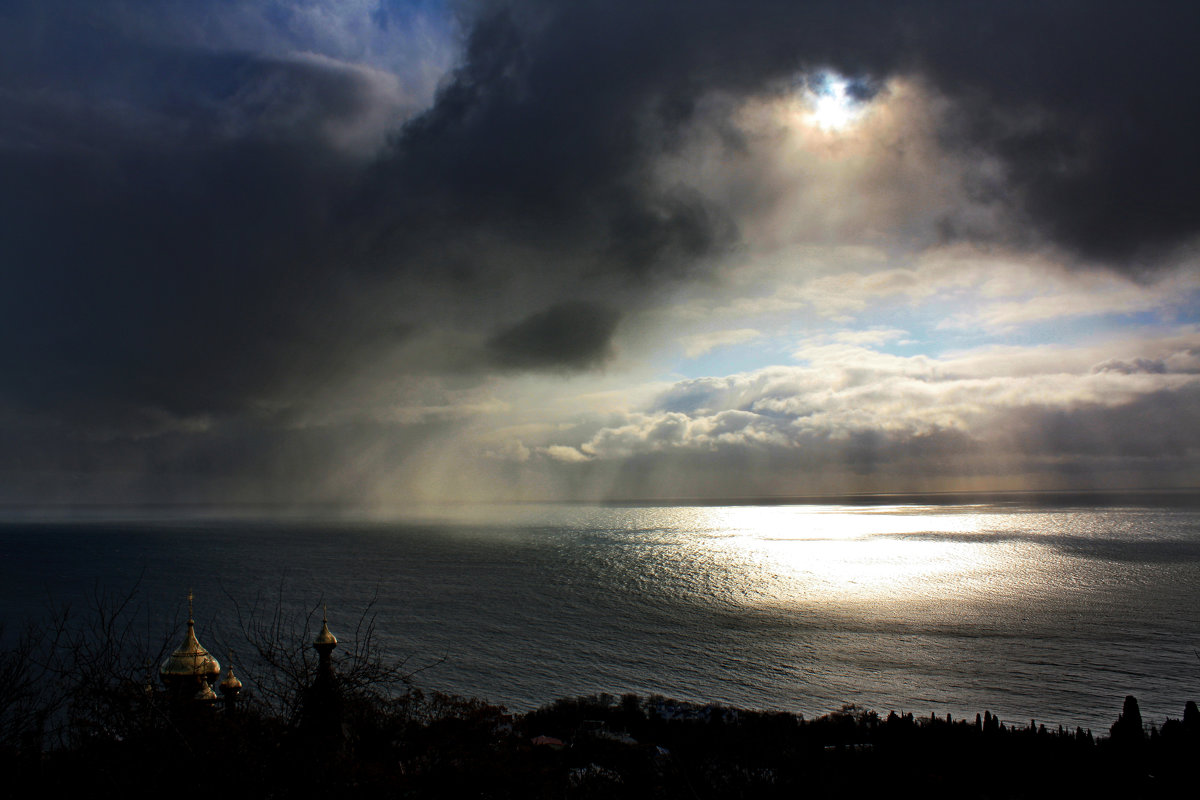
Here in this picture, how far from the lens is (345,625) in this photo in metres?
66.6

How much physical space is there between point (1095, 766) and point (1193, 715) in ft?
21.7

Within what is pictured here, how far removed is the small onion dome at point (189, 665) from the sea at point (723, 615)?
3.09 metres

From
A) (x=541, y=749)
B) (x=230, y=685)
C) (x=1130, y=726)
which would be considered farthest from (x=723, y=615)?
(x=230, y=685)

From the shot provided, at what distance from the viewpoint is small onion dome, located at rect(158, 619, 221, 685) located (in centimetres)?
2141

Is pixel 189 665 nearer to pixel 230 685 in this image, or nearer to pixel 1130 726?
pixel 230 685

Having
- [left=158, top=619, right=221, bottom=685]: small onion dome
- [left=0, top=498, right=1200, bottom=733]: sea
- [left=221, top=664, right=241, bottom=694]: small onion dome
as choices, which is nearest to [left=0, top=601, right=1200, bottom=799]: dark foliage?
[left=221, top=664, right=241, bottom=694]: small onion dome

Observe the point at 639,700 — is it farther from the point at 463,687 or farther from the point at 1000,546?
the point at 1000,546

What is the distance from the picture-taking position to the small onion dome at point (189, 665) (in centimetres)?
2141

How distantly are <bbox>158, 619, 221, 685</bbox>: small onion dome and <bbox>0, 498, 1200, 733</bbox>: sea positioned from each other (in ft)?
10.1

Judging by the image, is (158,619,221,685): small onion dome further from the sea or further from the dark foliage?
the sea

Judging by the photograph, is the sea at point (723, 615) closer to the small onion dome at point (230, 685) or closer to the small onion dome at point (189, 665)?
the small onion dome at point (230, 685)

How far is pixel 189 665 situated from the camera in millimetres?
21625

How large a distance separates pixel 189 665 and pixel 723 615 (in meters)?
61.3

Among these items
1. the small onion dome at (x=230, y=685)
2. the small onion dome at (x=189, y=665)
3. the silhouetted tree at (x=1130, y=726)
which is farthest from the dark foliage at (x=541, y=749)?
→ the small onion dome at (x=189, y=665)
